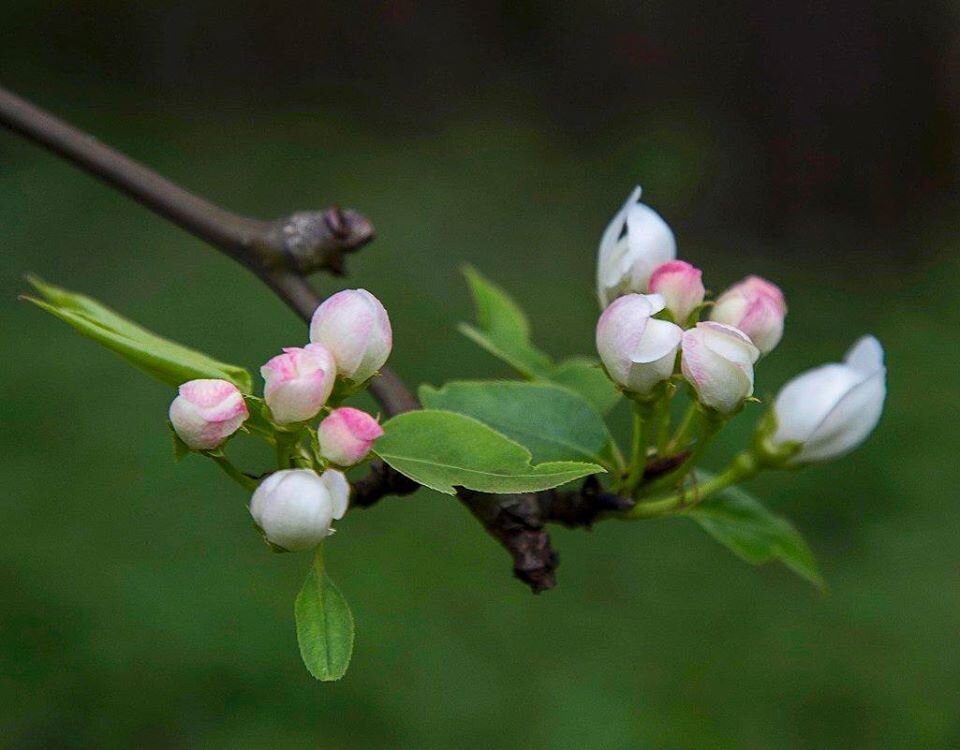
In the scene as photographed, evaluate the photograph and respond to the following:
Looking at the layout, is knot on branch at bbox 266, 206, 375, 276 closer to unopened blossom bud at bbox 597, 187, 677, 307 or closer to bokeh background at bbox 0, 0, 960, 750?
unopened blossom bud at bbox 597, 187, 677, 307

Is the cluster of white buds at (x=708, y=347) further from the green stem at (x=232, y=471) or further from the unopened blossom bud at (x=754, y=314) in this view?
the green stem at (x=232, y=471)

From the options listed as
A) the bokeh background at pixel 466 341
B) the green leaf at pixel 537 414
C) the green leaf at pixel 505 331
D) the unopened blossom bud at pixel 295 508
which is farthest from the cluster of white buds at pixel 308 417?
the bokeh background at pixel 466 341

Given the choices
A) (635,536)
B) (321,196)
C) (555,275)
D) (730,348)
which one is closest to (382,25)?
(321,196)

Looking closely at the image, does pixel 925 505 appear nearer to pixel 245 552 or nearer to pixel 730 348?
pixel 245 552

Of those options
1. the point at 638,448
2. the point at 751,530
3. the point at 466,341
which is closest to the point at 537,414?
the point at 638,448

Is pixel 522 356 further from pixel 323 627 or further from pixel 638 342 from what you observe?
pixel 323 627
